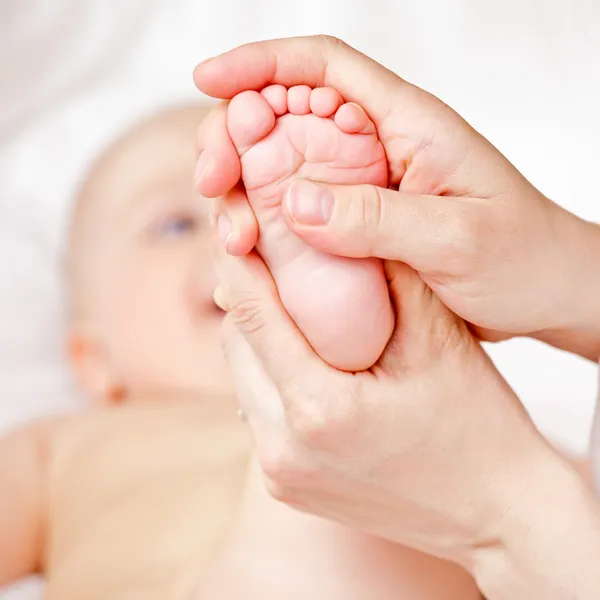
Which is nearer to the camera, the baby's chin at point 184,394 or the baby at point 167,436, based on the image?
the baby at point 167,436

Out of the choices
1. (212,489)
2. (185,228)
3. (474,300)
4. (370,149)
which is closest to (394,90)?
(370,149)

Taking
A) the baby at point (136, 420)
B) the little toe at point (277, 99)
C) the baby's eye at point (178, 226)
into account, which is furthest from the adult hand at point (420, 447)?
the baby's eye at point (178, 226)

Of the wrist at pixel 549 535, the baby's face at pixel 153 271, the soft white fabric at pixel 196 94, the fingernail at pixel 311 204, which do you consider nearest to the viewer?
the fingernail at pixel 311 204

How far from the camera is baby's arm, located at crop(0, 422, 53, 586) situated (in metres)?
1.21

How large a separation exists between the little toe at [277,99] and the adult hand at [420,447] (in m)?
0.11

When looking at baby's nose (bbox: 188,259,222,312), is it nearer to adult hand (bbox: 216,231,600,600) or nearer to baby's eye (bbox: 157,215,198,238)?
baby's eye (bbox: 157,215,198,238)

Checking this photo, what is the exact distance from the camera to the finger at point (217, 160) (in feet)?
2.00

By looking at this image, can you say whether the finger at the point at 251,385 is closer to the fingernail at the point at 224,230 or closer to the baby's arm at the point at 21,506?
the fingernail at the point at 224,230

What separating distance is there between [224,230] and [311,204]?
0.32 feet

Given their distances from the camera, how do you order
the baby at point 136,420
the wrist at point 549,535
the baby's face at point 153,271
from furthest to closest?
the baby's face at point 153,271
the baby at point 136,420
the wrist at point 549,535

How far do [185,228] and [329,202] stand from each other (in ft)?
2.90

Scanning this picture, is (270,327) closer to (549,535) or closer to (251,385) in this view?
(251,385)

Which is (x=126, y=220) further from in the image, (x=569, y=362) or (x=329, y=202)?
(x=329, y=202)

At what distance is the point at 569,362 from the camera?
1.20m
